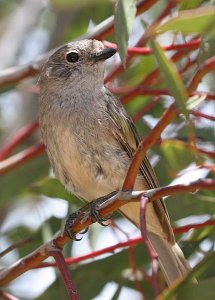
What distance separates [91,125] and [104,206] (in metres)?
0.98

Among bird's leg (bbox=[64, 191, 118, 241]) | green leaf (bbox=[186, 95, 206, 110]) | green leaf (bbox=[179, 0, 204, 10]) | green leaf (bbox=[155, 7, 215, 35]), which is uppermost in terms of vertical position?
green leaf (bbox=[155, 7, 215, 35])

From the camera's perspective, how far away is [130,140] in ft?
13.1

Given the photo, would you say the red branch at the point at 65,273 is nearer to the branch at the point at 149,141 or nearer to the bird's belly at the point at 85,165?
the branch at the point at 149,141

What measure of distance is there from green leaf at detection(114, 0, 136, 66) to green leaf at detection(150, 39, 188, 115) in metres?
0.16

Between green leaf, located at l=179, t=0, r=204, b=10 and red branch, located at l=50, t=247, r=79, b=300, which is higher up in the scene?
green leaf, located at l=179, t=0, r=204, b=10

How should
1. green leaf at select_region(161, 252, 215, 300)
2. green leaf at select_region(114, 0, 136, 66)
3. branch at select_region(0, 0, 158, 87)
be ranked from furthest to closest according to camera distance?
1. branch at select_region(0, 0, 158, 87)
2. green leaf at select_region(114, 0, 136, 66)
3. green leaf at select_region(161, 252, 215, 300)

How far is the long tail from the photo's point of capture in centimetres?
388

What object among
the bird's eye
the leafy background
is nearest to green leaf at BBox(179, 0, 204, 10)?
the leafy background

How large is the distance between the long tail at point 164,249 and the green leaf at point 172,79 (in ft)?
5.41

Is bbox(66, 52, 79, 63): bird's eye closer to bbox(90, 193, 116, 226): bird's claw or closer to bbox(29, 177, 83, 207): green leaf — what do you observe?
bbox(29, 177, 83, 207): green leaf

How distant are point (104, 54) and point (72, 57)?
0.36m

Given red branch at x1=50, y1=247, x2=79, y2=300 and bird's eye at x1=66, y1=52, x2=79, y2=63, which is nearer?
red branch at x1=50, y1=247, x2=79, y2=300

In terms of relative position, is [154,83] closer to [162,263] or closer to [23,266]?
[162,263]

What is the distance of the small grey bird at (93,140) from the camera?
3795 mm
